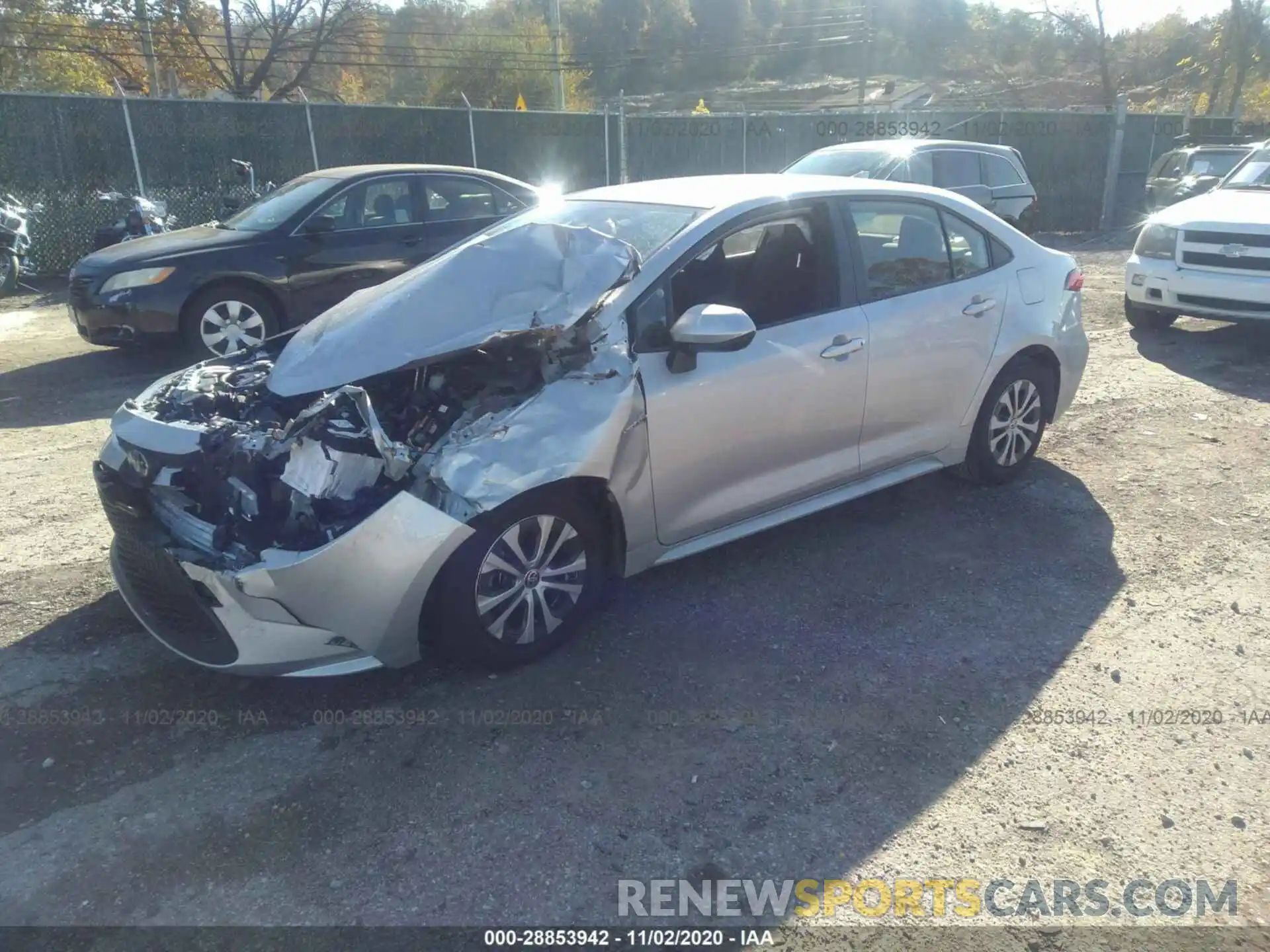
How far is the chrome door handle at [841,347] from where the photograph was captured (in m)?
4.07

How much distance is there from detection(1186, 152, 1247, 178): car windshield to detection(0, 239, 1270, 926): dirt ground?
14.6 metres

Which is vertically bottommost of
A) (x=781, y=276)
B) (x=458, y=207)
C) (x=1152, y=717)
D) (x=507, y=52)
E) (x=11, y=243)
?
(x=1152, y=717)

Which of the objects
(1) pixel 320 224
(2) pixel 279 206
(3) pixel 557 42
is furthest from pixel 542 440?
(3) pixel 557 42

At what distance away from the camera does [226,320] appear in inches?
310

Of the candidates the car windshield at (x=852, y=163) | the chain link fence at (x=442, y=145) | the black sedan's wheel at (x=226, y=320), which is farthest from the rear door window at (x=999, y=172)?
the black sedan's wheel at (x=226, y=320)

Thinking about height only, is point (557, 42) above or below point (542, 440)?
above

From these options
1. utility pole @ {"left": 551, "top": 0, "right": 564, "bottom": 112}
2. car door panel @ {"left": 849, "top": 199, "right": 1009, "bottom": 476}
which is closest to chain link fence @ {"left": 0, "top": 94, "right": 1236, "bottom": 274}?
car door panel @ {"left": 849, "top": 199, "right": 1009, "bottom": 476}

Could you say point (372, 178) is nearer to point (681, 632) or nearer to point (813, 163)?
point (813, 163)

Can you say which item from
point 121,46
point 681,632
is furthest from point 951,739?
point 121,46

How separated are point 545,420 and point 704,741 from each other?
1.25 meters

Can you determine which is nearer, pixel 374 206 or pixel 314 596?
pixel 314 596

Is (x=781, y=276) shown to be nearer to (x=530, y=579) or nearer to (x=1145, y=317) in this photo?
(x=530, y=579)

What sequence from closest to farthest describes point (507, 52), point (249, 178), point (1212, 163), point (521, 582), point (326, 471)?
1. point (326, 471)
2. point (521, 582)
3. point (249, 178)
4. point (1212, 163)
5. point (507, 52)

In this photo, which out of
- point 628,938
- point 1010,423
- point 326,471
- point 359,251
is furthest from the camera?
point 359,251
